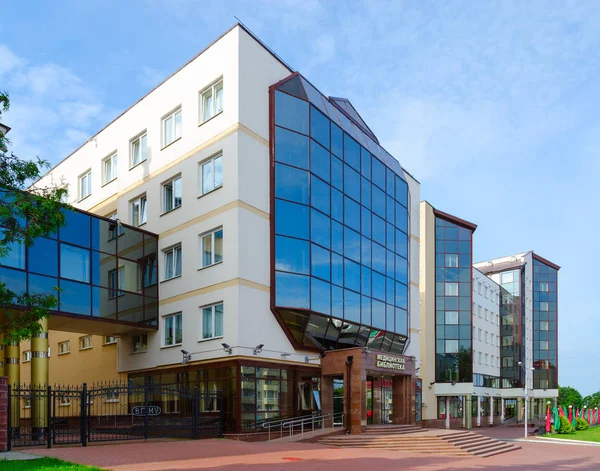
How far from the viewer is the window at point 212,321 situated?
2602 centimetres

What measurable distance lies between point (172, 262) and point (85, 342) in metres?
9.07

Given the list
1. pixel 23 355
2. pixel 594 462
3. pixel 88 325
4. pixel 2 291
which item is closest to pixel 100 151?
pixel 88 325

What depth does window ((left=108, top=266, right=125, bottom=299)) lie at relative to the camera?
27250mm

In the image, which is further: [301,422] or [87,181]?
[87,181]

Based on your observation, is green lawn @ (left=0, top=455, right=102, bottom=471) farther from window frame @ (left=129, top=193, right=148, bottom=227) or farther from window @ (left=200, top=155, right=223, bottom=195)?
window frame @ (left=129, top=193, right=148, bottom=227)

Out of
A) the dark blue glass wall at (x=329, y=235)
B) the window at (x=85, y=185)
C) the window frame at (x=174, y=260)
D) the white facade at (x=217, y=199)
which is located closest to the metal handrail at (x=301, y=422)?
the white facade at (x=217, y=199)

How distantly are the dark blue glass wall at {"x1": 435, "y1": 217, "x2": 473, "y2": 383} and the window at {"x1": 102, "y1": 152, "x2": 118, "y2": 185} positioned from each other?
2980 centimetres

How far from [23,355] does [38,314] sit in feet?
90.2

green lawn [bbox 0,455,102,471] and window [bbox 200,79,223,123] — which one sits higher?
window [bbox 200,79,223,123]

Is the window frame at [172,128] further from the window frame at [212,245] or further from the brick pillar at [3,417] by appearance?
the brick pillar at [3,417]

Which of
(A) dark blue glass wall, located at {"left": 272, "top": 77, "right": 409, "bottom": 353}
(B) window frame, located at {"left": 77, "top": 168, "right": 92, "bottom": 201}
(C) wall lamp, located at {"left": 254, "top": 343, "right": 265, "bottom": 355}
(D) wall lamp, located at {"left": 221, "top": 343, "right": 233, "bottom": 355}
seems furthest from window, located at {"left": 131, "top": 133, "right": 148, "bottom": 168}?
(C) wall lamp, located at {"left": 254, "top": 343, "right": 265, "bottom": 355}

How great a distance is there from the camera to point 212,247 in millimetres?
26984

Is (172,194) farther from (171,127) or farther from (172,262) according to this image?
(171,127)

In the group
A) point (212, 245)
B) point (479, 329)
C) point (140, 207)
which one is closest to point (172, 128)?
point (140, 207)
